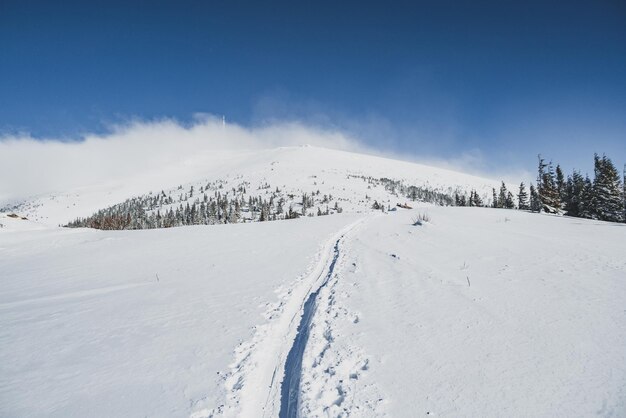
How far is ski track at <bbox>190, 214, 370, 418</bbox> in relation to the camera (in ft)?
15.6

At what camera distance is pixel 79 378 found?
5570 millimetres

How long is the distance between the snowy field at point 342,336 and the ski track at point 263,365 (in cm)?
3

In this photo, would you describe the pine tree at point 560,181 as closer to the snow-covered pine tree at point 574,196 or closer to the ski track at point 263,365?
the snow-covered pine tree at point 574,196

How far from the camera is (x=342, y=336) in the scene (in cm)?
675

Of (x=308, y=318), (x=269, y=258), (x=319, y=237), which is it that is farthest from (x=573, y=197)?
(x=308, y=318)

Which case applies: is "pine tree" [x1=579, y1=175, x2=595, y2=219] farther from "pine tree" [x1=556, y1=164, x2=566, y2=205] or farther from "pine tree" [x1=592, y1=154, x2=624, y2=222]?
"pine tree" [x1=556, y1=164, x2=566, y2=205]

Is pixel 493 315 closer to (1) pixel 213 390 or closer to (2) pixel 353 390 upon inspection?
(2) pixel 353 390

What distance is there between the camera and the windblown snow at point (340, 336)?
182 inches

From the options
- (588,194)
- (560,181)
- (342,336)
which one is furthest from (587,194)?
(342,336)

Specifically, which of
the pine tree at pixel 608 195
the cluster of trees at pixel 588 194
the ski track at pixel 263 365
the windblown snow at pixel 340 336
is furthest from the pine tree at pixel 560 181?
the ski track at pixel 263 365

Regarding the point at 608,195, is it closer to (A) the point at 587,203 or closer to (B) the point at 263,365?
(A) the point at 587,203

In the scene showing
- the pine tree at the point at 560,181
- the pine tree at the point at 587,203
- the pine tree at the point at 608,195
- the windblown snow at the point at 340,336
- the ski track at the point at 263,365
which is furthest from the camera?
the pine tree at the point at 560,181

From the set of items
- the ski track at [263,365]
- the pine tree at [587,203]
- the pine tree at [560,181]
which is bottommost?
the ski track at [263,365]

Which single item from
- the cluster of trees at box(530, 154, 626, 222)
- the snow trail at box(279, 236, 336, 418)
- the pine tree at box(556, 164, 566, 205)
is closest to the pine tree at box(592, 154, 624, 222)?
the cluster of trees at box(530, 154, 626, 222)
